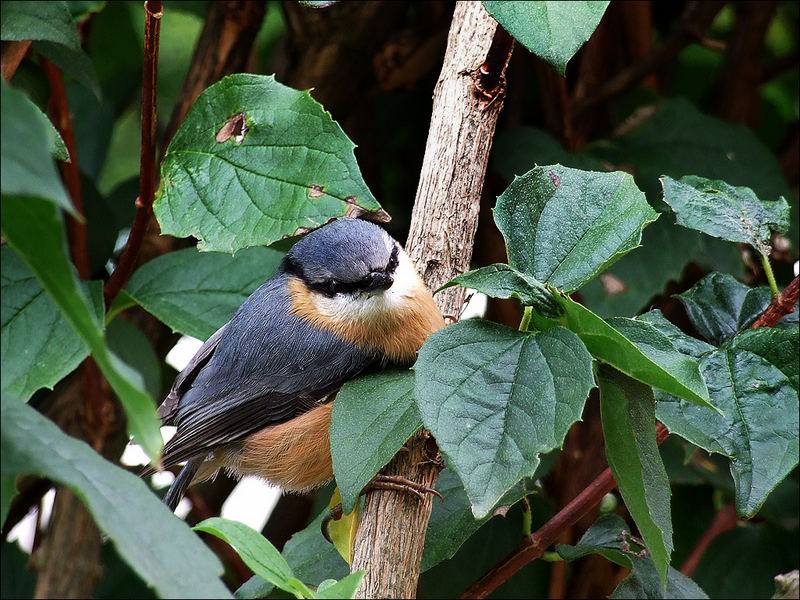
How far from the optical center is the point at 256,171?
1.47 m

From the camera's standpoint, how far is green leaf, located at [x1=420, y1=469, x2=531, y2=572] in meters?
1.40

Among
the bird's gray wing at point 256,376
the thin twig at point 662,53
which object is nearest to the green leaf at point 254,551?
the bird's gray wing at point 256,376

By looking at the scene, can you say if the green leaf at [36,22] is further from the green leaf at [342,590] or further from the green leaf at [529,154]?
the green leaf at [529,154]

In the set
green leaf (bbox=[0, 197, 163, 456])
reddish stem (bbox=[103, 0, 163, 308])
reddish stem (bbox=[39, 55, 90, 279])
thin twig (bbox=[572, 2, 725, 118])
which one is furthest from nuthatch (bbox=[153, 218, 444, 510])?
green leaf (bbox=[0, 197, 163, 456])

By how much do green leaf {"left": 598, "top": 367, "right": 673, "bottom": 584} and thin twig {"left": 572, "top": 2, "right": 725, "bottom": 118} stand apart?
139 centimetres

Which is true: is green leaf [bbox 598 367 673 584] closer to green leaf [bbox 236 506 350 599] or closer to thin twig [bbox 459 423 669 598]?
thin twig [bbox 459 423 669 598]

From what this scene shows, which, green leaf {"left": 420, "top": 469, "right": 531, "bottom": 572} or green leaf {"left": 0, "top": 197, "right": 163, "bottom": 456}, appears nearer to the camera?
green leaf {"left": 0, "top": 197, "right": 163, "bottom": 456}


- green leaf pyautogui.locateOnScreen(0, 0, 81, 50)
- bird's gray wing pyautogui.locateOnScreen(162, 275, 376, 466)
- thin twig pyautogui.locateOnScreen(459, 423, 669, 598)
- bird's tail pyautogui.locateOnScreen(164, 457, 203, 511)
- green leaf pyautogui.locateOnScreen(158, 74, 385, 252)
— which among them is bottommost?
bird's tail pyautogui.locateOnScreen(164, 457, 203, 511)

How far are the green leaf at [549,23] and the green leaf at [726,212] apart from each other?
39 centimetres

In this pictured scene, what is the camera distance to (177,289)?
1.78 meters

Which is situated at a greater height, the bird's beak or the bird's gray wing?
the bird's beak

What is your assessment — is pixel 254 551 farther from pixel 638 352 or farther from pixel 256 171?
pixel 256 171

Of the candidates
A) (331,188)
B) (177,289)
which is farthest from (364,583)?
(177,289)

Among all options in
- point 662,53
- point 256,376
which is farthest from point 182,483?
point 662,53
